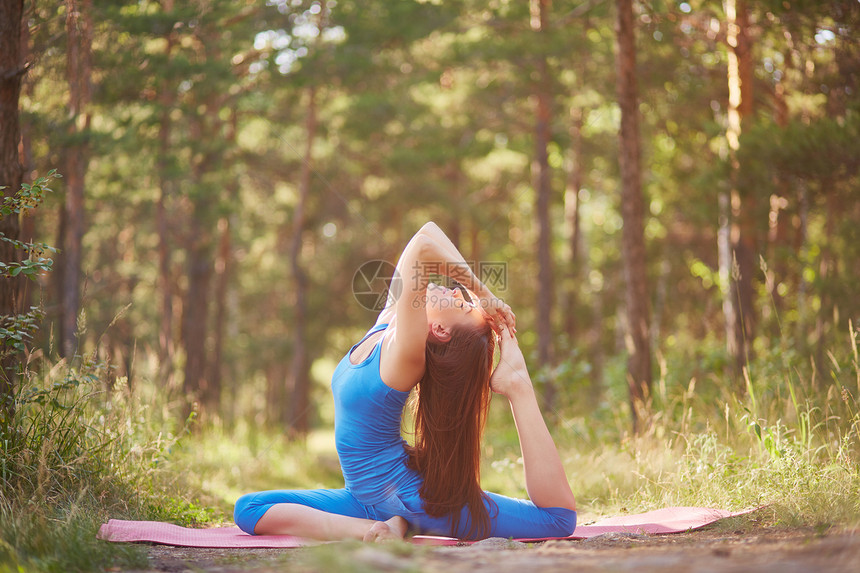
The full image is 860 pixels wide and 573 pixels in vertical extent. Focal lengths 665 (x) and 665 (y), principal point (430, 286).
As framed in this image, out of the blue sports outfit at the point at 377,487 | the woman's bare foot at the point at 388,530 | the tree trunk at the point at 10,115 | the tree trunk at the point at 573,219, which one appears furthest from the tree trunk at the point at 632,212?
the tree trunk at the point at 573,219

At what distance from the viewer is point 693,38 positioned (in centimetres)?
908

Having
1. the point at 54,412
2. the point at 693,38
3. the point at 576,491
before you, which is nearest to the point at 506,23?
the point at 693,38

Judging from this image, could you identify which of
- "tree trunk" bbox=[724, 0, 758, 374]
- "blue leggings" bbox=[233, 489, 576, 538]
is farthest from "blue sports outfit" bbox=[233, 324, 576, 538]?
"tree trunk" bbox=[724, 0, 758, 374]

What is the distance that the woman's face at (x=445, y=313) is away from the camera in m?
3.31

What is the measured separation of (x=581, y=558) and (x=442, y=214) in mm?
14975

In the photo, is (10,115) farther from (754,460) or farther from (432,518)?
(754,460)

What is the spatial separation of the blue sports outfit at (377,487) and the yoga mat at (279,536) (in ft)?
0.27

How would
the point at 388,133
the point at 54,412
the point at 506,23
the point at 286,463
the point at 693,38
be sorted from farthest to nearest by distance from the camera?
the point at 388,133 < the point at 506,23 < the point at 693,38 < the point at 286,463 < the point at 54,412

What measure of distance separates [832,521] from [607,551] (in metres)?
1.17

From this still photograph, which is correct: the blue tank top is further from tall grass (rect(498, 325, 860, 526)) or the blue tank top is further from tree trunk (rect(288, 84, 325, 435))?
tree trunk (rect(288, 84, 325, 435))

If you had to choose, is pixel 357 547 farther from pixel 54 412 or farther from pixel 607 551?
pixel 54 412

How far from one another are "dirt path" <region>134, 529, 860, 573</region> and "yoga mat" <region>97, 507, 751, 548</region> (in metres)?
0.17

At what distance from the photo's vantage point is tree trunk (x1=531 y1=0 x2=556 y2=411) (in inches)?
447

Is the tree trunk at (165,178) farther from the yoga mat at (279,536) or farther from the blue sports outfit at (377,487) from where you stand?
the blue sports outfit at (377,487)
